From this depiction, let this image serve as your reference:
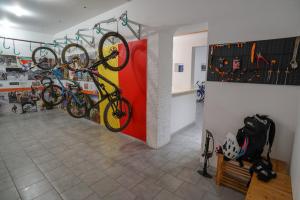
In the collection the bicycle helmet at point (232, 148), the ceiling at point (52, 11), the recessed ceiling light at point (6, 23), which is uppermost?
the recessed ceiling light at point (6, 23)

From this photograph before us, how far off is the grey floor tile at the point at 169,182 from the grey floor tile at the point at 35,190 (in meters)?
1.47

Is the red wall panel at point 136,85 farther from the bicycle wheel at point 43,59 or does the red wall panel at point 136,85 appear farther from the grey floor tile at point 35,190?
the bicycle wheel at point 43,59

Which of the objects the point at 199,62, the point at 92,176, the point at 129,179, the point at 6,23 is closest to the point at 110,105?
the point at 92,176

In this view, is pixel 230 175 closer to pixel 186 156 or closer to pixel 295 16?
pixel 186 156

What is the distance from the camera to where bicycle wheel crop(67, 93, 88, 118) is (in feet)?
12.6

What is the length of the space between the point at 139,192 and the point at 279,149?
1770mm

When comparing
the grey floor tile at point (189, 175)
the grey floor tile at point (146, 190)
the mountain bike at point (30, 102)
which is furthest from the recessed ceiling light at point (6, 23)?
the grey floor tile at point (189, 175)

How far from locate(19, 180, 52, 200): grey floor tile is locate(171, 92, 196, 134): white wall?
261cm

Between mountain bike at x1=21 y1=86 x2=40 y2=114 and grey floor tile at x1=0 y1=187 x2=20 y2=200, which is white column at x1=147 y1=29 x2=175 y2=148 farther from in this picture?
mountain bike at x1=21 y1=86 x2=40 y2=114

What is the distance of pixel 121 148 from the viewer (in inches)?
122

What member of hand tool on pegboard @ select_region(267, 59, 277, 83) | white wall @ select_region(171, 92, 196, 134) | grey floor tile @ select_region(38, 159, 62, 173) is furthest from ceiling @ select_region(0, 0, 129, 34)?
grey floor tile @ select_region(38, 159, 62, 173)

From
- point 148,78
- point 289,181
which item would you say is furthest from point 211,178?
point 148,78

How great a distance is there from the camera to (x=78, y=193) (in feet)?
6.37

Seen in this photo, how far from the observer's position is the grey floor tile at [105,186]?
1961 mm
